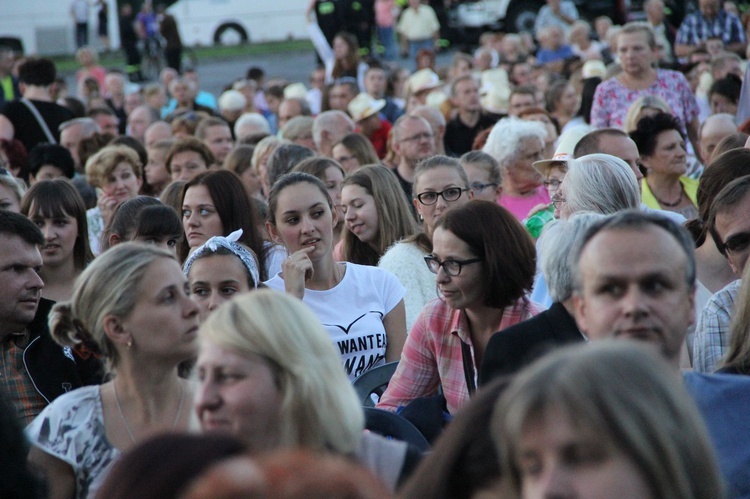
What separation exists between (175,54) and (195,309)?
21319 mm

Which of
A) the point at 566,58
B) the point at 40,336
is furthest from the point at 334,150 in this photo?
the point at 566,58

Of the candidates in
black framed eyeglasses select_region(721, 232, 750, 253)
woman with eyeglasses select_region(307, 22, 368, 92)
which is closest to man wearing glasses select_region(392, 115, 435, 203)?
black framed eyeglasses select_region(721, 232, 750, 253)

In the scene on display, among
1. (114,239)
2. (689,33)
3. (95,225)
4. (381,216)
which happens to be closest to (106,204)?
(95,225)

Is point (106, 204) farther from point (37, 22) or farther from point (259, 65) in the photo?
point (37, 22)

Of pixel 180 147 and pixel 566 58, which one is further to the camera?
pixel 566 58

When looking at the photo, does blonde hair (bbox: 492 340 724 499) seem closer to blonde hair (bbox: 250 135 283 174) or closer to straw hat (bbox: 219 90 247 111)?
blonde hair (bbox: 250 135 283 174)

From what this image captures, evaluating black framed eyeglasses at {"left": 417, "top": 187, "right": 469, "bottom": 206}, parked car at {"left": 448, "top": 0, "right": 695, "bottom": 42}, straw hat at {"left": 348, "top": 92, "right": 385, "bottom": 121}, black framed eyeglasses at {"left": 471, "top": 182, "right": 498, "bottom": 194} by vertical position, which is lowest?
black framed eyeglasses at {"left": 471, "top": 182, "right": 498, "bottom": 194}

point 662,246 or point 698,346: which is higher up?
point 662,246

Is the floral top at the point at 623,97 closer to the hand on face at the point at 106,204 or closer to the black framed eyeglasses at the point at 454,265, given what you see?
the hand on face at the point at 106,204

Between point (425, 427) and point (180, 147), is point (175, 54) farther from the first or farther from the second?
point (425, 427)

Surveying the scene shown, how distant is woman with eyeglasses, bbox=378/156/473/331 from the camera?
6.19m

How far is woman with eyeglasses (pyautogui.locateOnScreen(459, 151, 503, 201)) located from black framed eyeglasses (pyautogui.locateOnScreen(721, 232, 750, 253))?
295cm

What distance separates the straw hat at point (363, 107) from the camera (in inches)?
493

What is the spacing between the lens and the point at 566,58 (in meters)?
18.5
